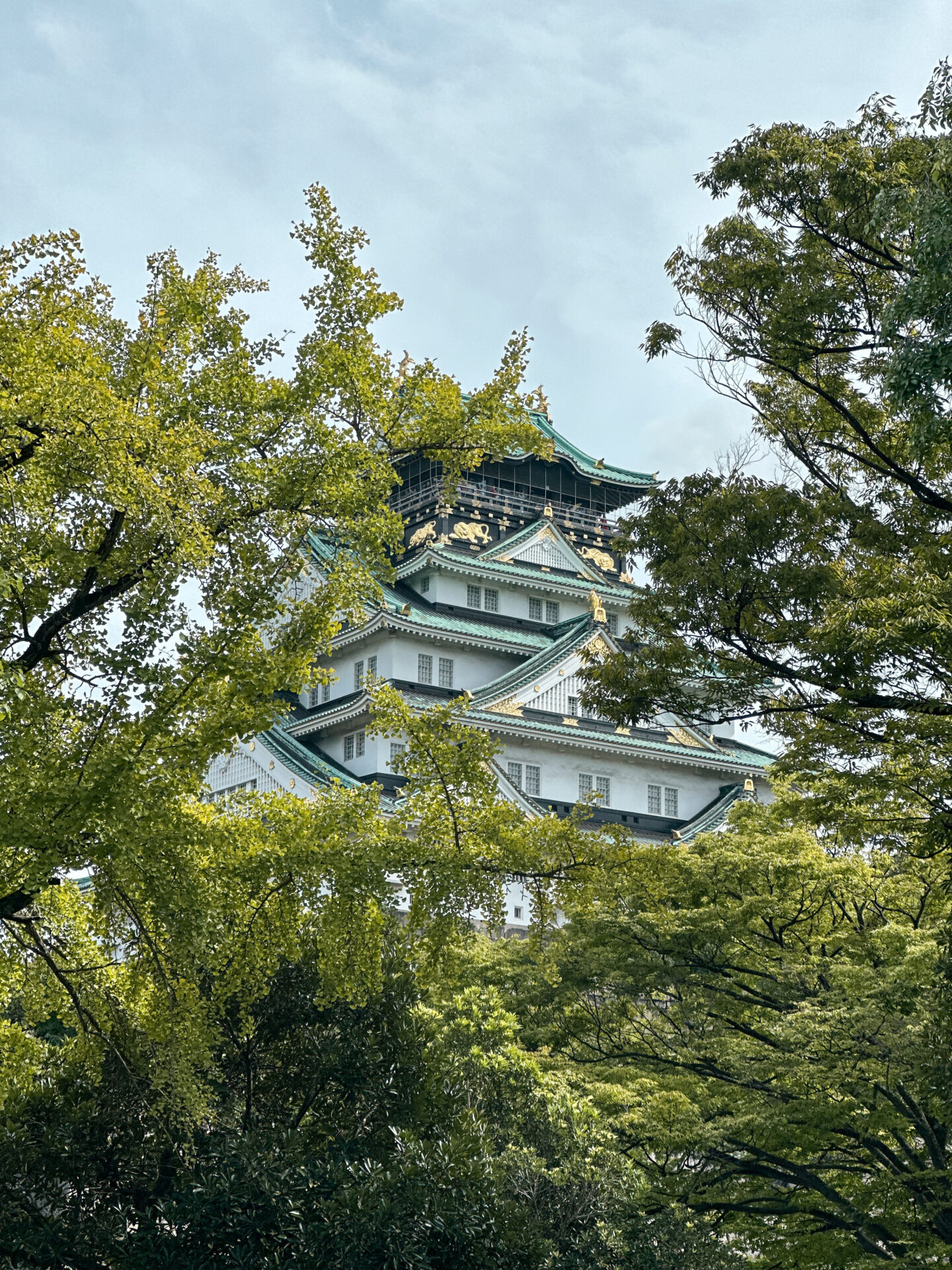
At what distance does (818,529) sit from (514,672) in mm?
23135

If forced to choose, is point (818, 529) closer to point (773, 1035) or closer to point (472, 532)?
point (773, 1035)

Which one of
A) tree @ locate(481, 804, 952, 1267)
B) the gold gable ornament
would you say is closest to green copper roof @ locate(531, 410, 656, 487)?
the gold gable ornament

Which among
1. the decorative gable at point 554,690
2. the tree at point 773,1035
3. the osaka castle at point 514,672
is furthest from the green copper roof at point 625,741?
the tree at point 773,1035

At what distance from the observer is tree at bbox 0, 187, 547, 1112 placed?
9.45 metres

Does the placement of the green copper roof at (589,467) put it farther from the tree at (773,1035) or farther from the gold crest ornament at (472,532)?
the tree at (773,1035)

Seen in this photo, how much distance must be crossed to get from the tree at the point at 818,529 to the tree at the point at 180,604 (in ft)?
8.92

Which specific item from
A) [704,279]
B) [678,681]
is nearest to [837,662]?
[678,681]

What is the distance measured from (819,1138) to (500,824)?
27.0ft

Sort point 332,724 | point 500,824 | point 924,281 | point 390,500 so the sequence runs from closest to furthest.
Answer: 1. point 924,281
2. point 500,824
3. point 332,724
4. point 390,500

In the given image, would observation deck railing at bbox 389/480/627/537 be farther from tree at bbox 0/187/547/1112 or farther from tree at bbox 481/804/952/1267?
tree at bbox 0/187/547/1112

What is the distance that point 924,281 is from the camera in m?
9.79

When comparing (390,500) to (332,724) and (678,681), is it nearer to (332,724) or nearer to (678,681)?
(332,724)

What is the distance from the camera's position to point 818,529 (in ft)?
44.4

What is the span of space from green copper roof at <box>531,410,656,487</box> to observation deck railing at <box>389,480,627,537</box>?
114cm
